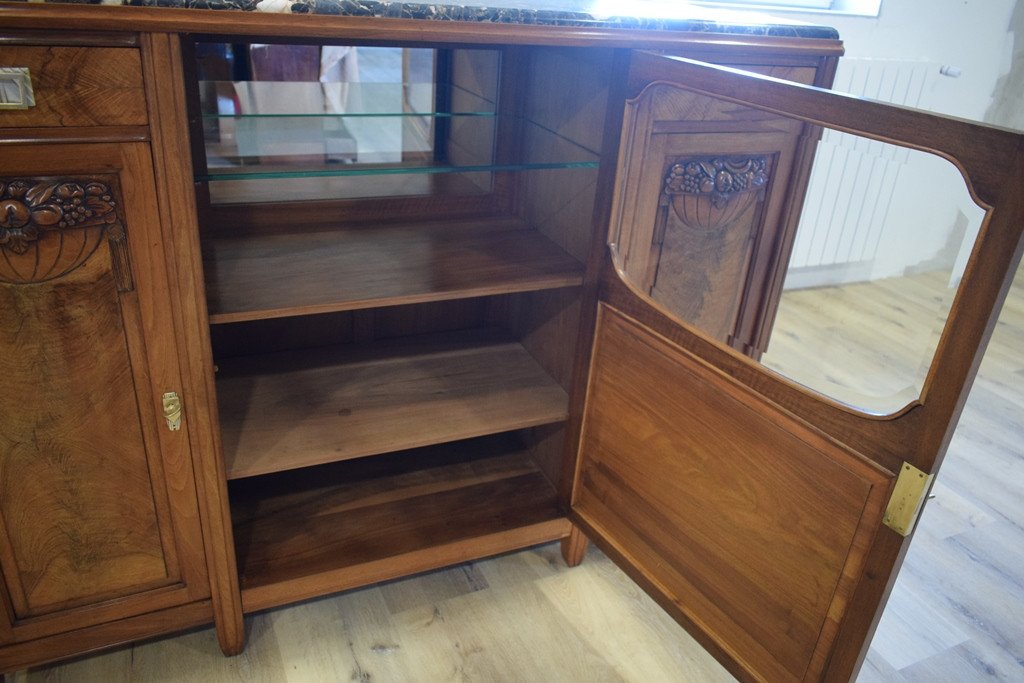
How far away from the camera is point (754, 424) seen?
3.43ft

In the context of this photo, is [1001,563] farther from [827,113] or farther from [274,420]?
[274,420]

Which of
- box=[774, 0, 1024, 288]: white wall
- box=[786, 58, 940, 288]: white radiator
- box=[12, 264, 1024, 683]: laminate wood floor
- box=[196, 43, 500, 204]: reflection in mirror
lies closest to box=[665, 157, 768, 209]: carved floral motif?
box=[196, 43, 500, 204]: reflection in mirror

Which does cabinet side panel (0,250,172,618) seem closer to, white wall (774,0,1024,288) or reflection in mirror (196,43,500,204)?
reflection in mirror (196,43,500,204)

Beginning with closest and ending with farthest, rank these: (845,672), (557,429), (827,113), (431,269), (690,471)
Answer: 1. (827,113)
2. (845,672)
3. (690,471)
4. (431,269)
5. (557,429)

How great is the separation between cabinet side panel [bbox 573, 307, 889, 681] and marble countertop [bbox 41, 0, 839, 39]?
44 centimetres

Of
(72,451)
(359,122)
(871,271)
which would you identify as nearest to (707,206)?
(359,122)

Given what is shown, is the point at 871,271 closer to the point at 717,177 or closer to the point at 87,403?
the point at 717,177

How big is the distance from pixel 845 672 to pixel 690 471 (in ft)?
1.05

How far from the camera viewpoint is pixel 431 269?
136 cm

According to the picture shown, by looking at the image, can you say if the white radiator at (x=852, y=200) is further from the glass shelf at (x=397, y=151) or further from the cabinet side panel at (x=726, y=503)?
the cabinet side panel at (x=726, y=503)

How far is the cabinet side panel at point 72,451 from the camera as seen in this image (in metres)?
1.00

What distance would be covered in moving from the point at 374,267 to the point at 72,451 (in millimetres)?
527

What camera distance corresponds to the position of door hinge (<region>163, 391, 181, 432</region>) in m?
1.09

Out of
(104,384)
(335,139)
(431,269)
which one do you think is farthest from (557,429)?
(104,384)
